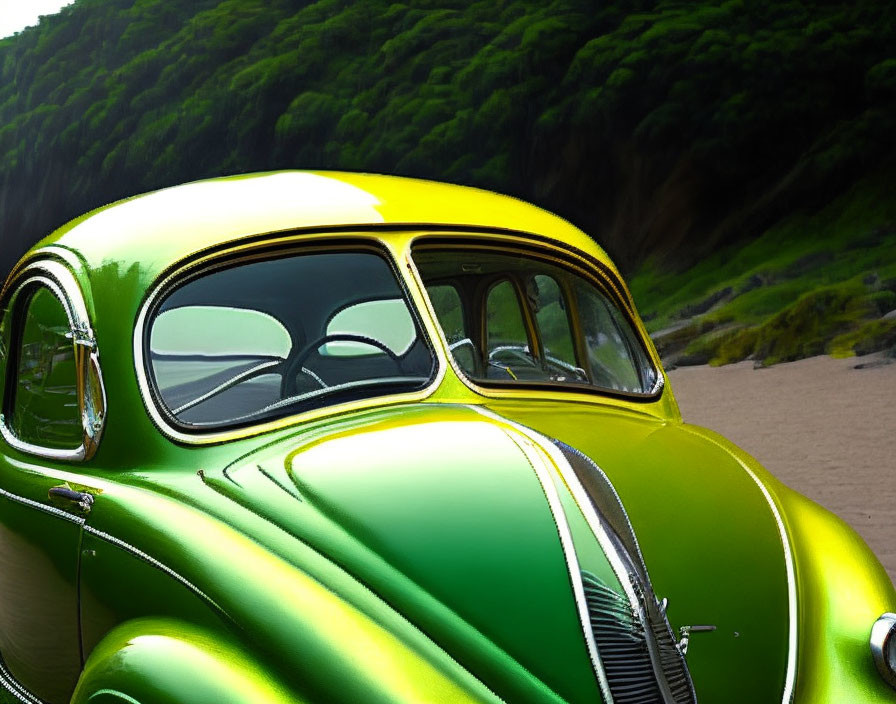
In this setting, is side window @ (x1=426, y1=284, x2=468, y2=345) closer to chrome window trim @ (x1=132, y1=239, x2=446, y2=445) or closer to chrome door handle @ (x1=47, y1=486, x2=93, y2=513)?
chrome window trim @ (x1=132, y1=239, x2=446, y2=445)

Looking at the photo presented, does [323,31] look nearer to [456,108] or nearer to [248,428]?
[456,108]

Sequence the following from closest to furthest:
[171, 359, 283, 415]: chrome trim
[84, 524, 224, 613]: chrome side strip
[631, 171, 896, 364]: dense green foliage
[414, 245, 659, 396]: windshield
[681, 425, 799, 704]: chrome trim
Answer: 1. [84, 524, 224, 613]: chrome side strip
2. [681, 425, 799, 704]: chrome trim
3. [171, 359, 283, 415]: chrome trim
4. [414, 245, 659, 396]: windshield
5. [631, 171, 896, 364]: dense green foliage

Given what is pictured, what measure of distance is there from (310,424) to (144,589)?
0.57 meters

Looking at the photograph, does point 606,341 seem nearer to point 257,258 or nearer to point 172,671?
point 257,258

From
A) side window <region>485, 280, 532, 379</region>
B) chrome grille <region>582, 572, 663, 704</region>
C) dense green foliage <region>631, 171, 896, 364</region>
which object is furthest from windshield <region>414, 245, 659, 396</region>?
dense green foliage <region>631, 171, 896, 364</region>

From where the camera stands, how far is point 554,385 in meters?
3.38

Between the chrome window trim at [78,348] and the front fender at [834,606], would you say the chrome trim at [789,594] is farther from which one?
the chrome window trim at [78,348]

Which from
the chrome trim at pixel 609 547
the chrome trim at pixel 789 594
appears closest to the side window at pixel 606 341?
the chrome trim at pixel 789 594

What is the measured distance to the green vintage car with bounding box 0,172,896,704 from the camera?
7.22ft

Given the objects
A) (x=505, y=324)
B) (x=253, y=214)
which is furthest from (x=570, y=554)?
(x=505, y=324)

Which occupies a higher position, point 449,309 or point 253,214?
point 253,214

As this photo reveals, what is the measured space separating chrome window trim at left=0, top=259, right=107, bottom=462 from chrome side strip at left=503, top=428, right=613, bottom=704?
1240 mm

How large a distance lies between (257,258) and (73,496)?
0.81 metres

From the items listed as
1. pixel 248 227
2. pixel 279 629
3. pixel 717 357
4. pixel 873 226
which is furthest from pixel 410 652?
pixel 873 226
